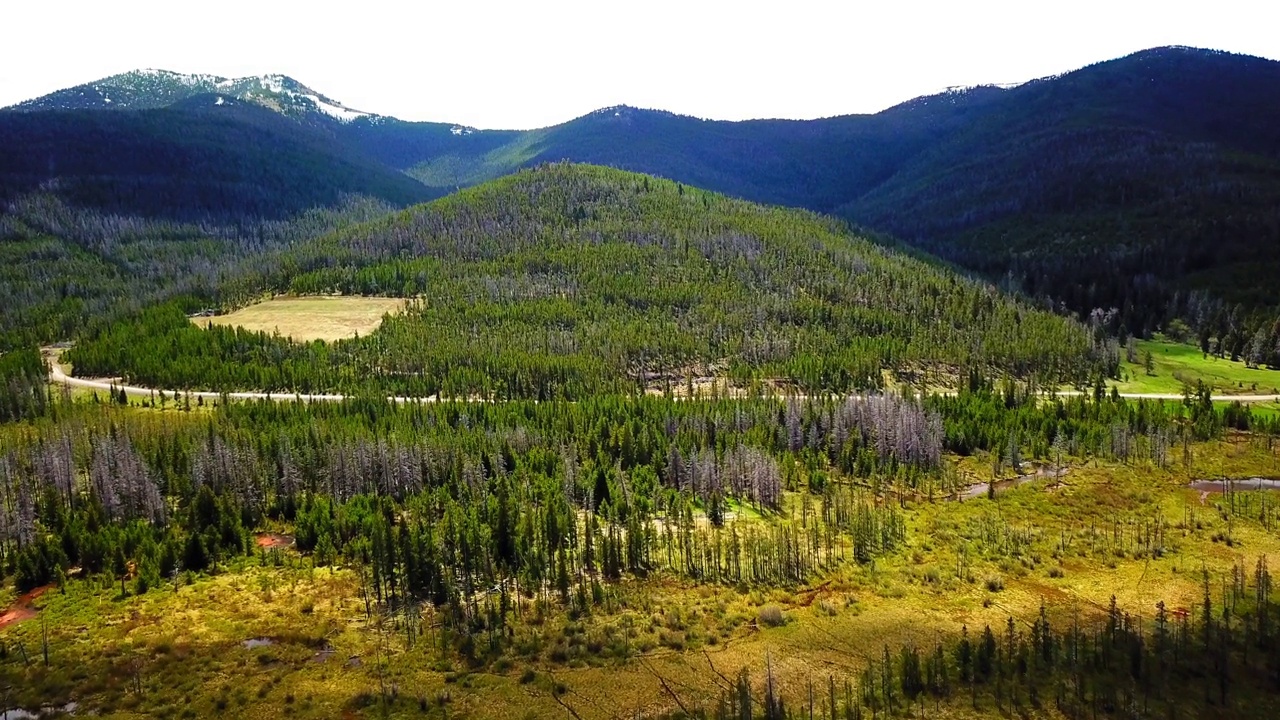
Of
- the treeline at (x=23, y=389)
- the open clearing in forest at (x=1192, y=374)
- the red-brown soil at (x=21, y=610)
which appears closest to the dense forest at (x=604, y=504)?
the red-brown soil at (x=21, y=610)

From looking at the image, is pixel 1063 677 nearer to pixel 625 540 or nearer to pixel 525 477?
pixel 625 540

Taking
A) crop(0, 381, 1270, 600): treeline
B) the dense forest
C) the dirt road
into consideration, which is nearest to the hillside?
the dirt road

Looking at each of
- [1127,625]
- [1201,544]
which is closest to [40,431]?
[1127,625]

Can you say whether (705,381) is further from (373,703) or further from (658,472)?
Answer: (373,703)

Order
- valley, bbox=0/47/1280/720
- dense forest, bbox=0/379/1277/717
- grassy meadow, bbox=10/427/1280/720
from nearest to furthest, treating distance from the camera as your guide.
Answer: grassy meadow, bbox=10/427/1280/720
valley, bbox=0/47/1280/720
dense forest, bbox=0/379/1277/717

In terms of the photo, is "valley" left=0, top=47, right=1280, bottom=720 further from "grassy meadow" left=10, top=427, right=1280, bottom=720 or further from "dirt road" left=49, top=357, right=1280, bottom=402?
"dirt road" left=49, top=357, right=1280, bottom=402

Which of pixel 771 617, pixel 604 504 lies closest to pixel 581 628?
pixel 771 617

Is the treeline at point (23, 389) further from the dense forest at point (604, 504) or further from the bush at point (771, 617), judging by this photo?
the bush at point (771, 617)

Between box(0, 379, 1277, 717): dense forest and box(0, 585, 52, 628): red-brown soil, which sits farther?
box(0, 585, 52, 628): red-brown soil
